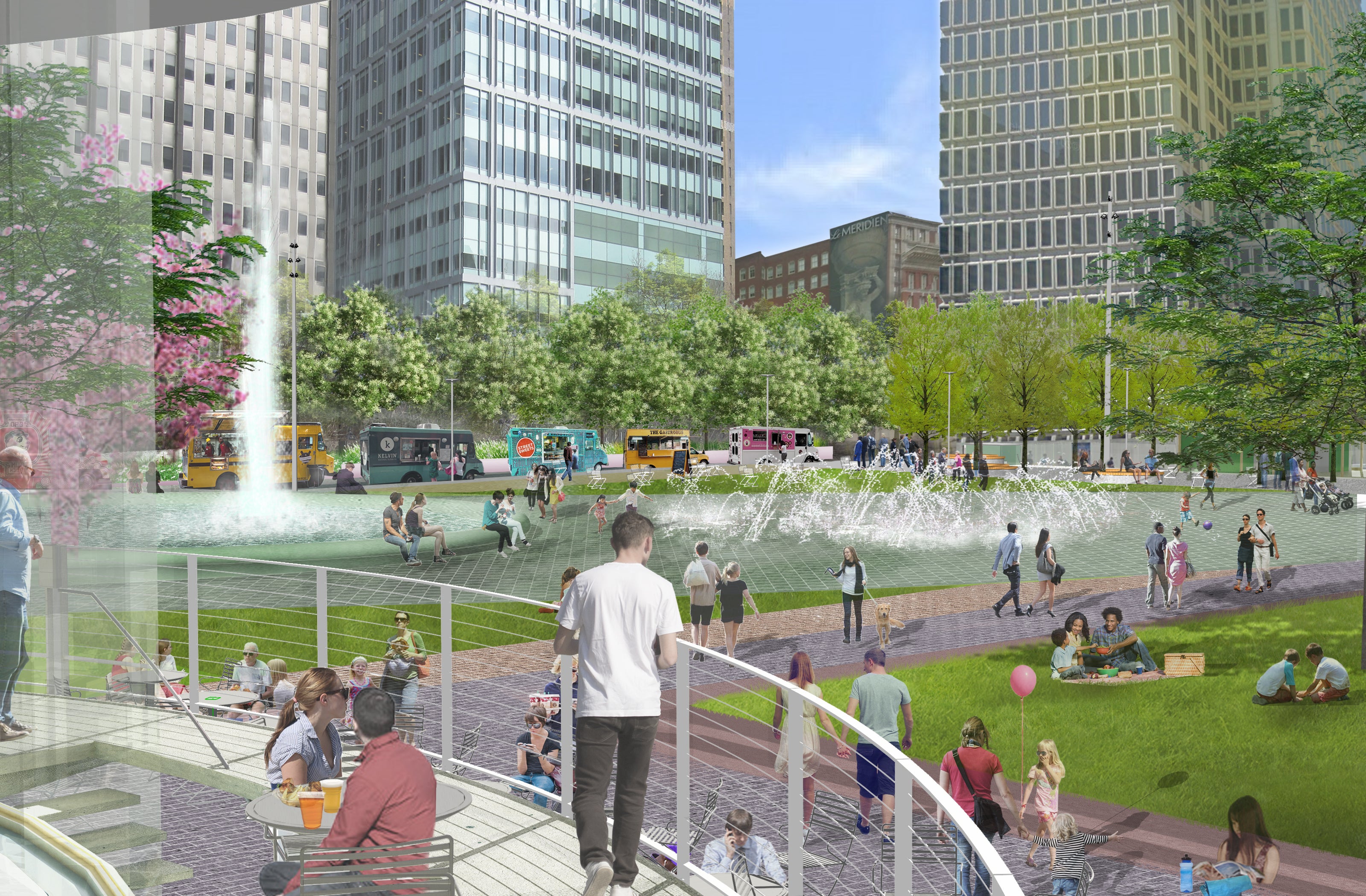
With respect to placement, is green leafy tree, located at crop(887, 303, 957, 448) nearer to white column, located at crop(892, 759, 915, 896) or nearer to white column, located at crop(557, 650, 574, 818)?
white column, located at crop(557, 650, 574, 818)

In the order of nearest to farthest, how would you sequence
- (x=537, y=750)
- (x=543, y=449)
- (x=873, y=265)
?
(x=537, y=750)
(x=543, y=449)
(x=873, y=265)

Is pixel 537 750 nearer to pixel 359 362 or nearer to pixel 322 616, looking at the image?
pixel 322 616

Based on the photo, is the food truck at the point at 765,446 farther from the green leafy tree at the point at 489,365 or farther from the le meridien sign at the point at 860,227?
the le meridien sign at the point at 860,227

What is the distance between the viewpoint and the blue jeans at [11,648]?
2975mm

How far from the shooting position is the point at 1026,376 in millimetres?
50625

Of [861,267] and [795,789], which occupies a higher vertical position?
[861,267]

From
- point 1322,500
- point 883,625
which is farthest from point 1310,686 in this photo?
point 1322,500

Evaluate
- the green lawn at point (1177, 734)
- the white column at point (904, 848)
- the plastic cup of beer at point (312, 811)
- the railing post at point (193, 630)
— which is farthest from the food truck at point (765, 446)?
the white column at point (904, 848)

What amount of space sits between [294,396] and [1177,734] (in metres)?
32.9

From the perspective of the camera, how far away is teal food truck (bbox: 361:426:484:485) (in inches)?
1451

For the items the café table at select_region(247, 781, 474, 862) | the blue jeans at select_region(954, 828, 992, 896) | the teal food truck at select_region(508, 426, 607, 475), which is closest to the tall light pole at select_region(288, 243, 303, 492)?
the teal food truck at select_region(508, 426, 607, 475)

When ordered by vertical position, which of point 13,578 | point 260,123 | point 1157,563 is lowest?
point 1157,563

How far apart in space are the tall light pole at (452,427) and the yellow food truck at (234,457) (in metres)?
4.88

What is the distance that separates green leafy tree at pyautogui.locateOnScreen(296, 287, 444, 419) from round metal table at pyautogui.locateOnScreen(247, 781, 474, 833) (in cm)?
3919
